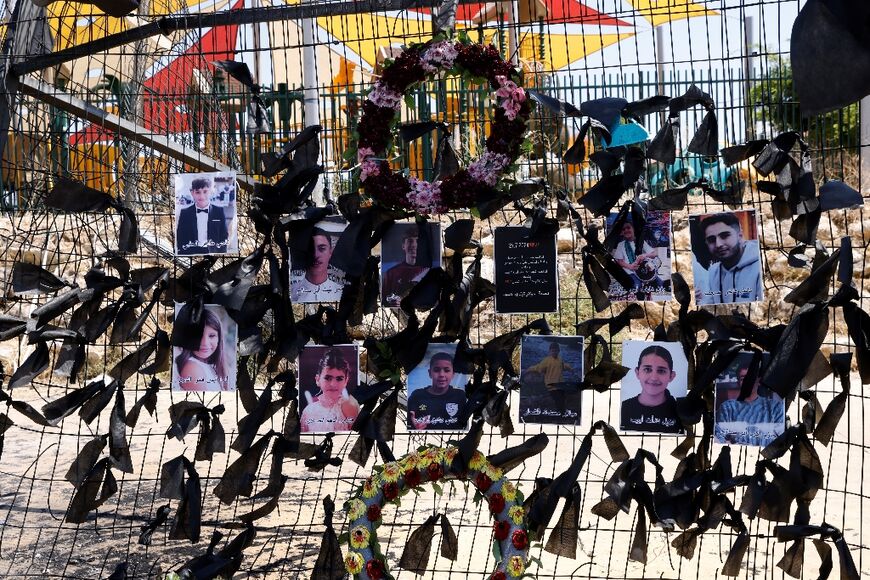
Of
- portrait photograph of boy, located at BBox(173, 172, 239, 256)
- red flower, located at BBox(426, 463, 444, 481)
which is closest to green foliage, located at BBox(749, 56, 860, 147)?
red flower, located at BBox(426, 463, 444, 481)

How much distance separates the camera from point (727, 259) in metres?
3.85

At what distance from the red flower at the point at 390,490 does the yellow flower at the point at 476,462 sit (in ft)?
1.00

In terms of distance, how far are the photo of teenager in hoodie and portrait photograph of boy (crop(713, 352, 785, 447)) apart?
10.7 inches

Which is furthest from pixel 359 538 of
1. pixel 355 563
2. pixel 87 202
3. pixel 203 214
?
pixel 87 202

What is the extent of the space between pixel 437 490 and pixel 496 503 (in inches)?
9.4

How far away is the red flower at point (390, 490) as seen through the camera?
4102 millimetres

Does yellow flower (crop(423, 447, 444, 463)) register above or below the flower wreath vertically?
below

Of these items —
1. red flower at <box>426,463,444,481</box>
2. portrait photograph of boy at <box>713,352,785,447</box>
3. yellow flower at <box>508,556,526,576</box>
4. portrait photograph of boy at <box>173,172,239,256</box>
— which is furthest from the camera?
portrait photograph of boy at <box>173,172,239,256</box>

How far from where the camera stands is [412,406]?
409 cm

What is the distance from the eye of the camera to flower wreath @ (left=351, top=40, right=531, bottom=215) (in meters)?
3.85

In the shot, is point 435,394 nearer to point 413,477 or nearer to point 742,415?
point 413,477

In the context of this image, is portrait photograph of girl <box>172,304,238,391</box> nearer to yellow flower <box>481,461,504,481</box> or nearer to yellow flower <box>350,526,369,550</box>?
yellow flower <box>350,526,369,550</box>

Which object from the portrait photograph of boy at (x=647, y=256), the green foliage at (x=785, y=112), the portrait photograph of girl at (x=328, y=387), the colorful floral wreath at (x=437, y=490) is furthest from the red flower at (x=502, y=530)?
the green foliage at (x=785, y=112)

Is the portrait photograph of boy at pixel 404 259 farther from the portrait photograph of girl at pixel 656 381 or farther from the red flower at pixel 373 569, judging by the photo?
the red flower at pixel 373 569
